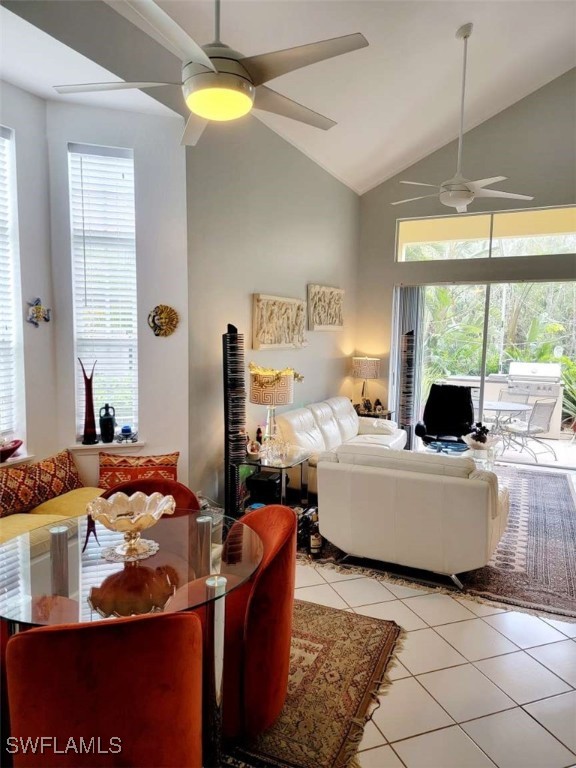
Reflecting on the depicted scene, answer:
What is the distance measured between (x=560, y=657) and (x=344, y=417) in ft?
11.4

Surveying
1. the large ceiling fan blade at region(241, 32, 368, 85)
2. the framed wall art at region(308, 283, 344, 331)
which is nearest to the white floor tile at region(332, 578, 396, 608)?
the large ceiling fan blade at region(241, 32, 368, 85)

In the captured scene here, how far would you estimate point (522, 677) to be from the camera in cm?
231

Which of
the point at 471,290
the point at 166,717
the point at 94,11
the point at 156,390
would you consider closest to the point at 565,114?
the point at 471,290

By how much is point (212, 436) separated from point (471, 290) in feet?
13.9

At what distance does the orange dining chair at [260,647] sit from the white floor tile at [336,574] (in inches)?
51.2

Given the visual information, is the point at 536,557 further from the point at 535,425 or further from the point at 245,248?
the point at 245,248

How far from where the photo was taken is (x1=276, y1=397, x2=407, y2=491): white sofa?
14.6ft

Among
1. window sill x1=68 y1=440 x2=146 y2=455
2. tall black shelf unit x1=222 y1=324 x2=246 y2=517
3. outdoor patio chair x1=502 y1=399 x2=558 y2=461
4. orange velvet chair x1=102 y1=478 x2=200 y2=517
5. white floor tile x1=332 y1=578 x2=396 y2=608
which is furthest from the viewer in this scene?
outdoor patio chair x1=502 y1=399 x2=558 y2=461

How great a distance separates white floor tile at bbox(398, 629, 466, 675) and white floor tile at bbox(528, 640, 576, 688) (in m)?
0.41

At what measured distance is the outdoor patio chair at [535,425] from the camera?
237 inches

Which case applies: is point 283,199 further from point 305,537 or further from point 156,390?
point 305,537

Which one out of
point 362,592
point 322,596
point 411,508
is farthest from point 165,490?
point 411,508

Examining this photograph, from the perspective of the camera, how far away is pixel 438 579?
3232mm

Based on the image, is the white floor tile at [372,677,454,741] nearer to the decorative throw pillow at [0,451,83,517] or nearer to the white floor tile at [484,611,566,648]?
the white floor tile at [484,611,566,648]
